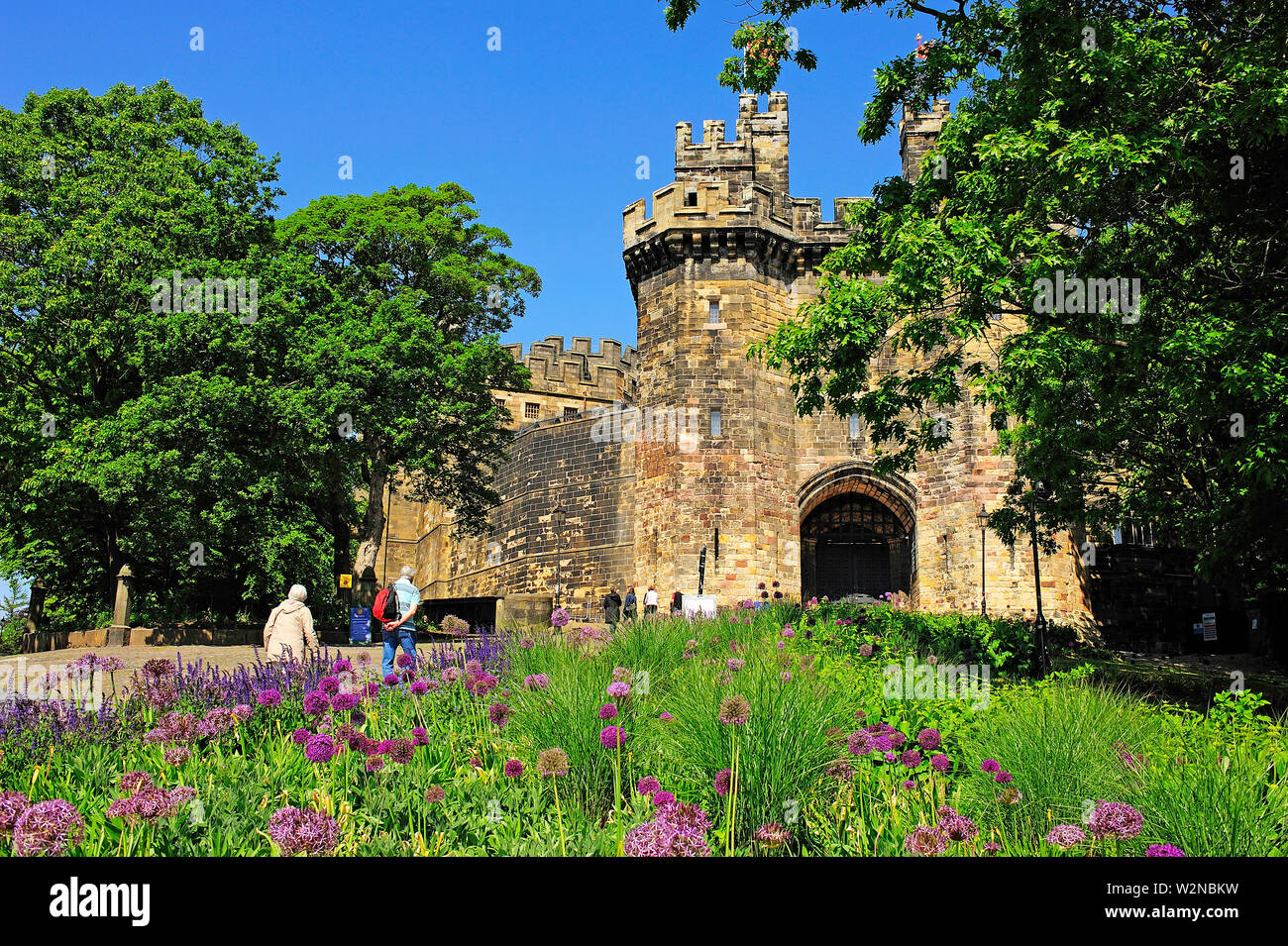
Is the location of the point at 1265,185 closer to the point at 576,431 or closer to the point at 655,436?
the point at 655,436

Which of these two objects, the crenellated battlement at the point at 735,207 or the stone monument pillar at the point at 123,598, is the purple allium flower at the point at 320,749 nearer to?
the stone monument pillar at the point at 123,598

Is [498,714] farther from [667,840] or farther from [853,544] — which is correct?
[853,544]

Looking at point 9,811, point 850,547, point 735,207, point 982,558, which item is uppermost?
point 735,207

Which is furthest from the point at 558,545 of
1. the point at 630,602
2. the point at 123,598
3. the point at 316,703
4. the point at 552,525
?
the point at 316,703

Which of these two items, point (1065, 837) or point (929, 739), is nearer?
point (1065, 837)

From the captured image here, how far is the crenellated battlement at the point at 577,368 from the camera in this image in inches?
1997

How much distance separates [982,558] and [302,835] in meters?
23.8

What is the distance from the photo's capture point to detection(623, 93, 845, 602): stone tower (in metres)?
25.5

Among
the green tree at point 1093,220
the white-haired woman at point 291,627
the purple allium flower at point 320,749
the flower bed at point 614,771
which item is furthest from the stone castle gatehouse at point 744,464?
the purple allium flower at point 320,749

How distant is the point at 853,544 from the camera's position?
2848 centimetres

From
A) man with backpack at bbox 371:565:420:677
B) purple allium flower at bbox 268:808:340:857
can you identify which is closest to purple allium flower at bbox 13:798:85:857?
purple allium flower at bbox 268:808:340:857

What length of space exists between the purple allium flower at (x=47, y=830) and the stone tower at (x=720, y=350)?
72.6 ft

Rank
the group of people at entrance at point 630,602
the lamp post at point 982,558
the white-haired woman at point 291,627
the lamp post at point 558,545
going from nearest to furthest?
the white-haired woman at point 291,627 → the group of people at entrance at point 630,602 → the lamp post at point 982,558 → the lamp post at point 558,545
